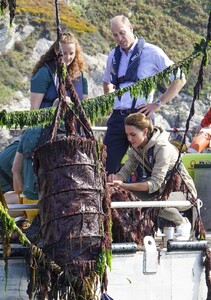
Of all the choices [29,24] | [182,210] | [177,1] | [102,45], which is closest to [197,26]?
[177,1]

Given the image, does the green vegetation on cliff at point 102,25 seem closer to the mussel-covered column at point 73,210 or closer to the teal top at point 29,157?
the teal top at point 29,157

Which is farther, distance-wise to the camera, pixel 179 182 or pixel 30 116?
pixel 179 182

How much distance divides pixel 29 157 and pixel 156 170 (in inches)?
41.0

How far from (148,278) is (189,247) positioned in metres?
0.42

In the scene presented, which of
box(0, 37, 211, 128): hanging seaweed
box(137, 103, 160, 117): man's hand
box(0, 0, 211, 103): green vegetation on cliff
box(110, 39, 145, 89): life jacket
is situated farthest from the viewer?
box(0, 0, 211, 103): green vegetation on cliff

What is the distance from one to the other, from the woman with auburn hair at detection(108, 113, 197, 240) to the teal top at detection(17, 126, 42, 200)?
629 mm

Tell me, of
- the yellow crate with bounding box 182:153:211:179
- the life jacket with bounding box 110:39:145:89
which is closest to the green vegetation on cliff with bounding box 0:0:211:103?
the yellow crate with bounding box 182:153:211:179

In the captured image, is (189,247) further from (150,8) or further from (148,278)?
(150,8)

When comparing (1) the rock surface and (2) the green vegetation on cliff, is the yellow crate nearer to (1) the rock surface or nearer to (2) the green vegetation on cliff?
(1) the rock surface

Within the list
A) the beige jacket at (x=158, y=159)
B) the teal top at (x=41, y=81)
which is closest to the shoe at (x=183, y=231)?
the beige jacket at (x=158, y=159)

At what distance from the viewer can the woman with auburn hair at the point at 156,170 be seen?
786 cm

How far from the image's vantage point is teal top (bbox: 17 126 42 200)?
25.9ft

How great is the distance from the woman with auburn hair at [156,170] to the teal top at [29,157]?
629 mm

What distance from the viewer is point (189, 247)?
739 centimetres
